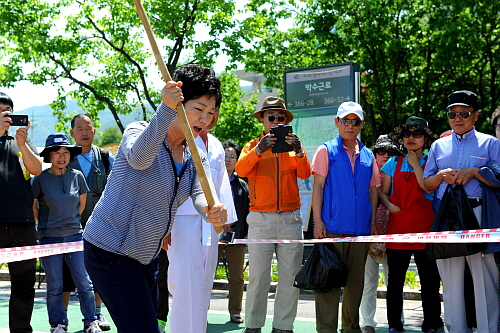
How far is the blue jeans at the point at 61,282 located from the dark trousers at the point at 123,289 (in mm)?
3597

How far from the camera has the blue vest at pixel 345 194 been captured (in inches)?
250

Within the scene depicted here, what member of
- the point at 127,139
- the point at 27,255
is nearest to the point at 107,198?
the point at 127,139

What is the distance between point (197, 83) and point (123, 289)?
1159mm

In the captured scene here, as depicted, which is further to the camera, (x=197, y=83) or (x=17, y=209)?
(x=17, y=209)

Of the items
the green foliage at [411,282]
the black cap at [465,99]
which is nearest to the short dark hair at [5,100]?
the black cap at [465,99]

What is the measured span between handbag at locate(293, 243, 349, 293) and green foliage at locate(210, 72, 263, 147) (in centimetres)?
1725

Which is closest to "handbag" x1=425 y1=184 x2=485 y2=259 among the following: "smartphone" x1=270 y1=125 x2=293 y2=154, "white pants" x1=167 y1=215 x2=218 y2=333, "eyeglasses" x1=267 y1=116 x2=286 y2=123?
"smartphone" x1=270 y1=125 x2=293 y2=154

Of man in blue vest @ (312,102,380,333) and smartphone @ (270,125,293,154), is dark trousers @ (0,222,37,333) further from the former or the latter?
man in blue vest @ (312,102,380,333)

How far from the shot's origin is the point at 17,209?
585cm

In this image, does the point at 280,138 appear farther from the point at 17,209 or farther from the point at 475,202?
the point at 17,209

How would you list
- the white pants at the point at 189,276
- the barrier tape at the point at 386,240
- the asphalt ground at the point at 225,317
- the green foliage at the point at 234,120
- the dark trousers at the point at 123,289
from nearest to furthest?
1. the dark trousers at the point at 123,289
2. the white pants at the point at 189,276
3. the barrier tape at the point at 386,240
4. the asphalt ground at the point at 225,317
5. the green foliage at the point at 234,120

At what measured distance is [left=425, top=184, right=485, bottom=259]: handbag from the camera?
5.86m

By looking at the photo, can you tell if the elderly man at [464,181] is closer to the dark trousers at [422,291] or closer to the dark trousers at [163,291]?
the dark trousers at [422,291]

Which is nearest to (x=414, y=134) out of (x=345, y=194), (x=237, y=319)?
(x=345, y=194)
